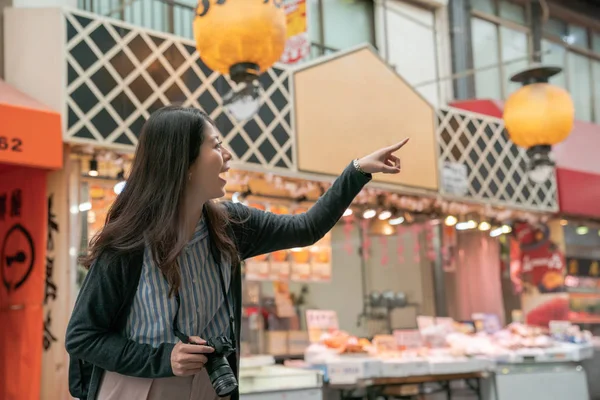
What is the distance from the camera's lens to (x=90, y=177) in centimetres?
752

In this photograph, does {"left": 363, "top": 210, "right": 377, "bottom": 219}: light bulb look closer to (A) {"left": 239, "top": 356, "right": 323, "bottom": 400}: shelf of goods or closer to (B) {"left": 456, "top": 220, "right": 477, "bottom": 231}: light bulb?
(B) {"left": 456, "top": 220, "right": 477, "bottom": 231}: light bulb

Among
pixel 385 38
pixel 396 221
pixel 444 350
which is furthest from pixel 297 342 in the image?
pixel 385 38

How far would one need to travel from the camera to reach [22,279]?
23.2 feet

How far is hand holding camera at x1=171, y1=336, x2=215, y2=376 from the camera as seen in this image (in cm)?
204

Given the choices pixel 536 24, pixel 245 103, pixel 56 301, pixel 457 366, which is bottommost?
pixel 457 366

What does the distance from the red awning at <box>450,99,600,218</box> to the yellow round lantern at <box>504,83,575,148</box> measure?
3011 mm

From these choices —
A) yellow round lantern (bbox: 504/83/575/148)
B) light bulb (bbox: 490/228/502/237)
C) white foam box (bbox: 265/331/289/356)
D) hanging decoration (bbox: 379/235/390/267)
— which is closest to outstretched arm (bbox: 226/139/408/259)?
yellow round lantern (bbox: 504/83/575/148)

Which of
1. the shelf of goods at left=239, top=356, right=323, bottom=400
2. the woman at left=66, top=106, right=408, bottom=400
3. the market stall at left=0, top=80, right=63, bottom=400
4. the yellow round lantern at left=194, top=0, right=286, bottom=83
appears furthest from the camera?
the shelf of goods at left=239, top=356, right=323, bottom=400

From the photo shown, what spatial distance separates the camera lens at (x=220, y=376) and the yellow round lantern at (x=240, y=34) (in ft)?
14.4

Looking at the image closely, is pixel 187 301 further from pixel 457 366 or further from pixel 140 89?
pixel 457 366

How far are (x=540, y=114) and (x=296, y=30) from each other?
9.61ft

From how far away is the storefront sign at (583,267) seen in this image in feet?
41.2

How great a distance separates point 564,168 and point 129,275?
36.6 feet

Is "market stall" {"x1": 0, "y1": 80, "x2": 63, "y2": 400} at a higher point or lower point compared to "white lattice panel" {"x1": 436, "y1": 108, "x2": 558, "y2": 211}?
lower
